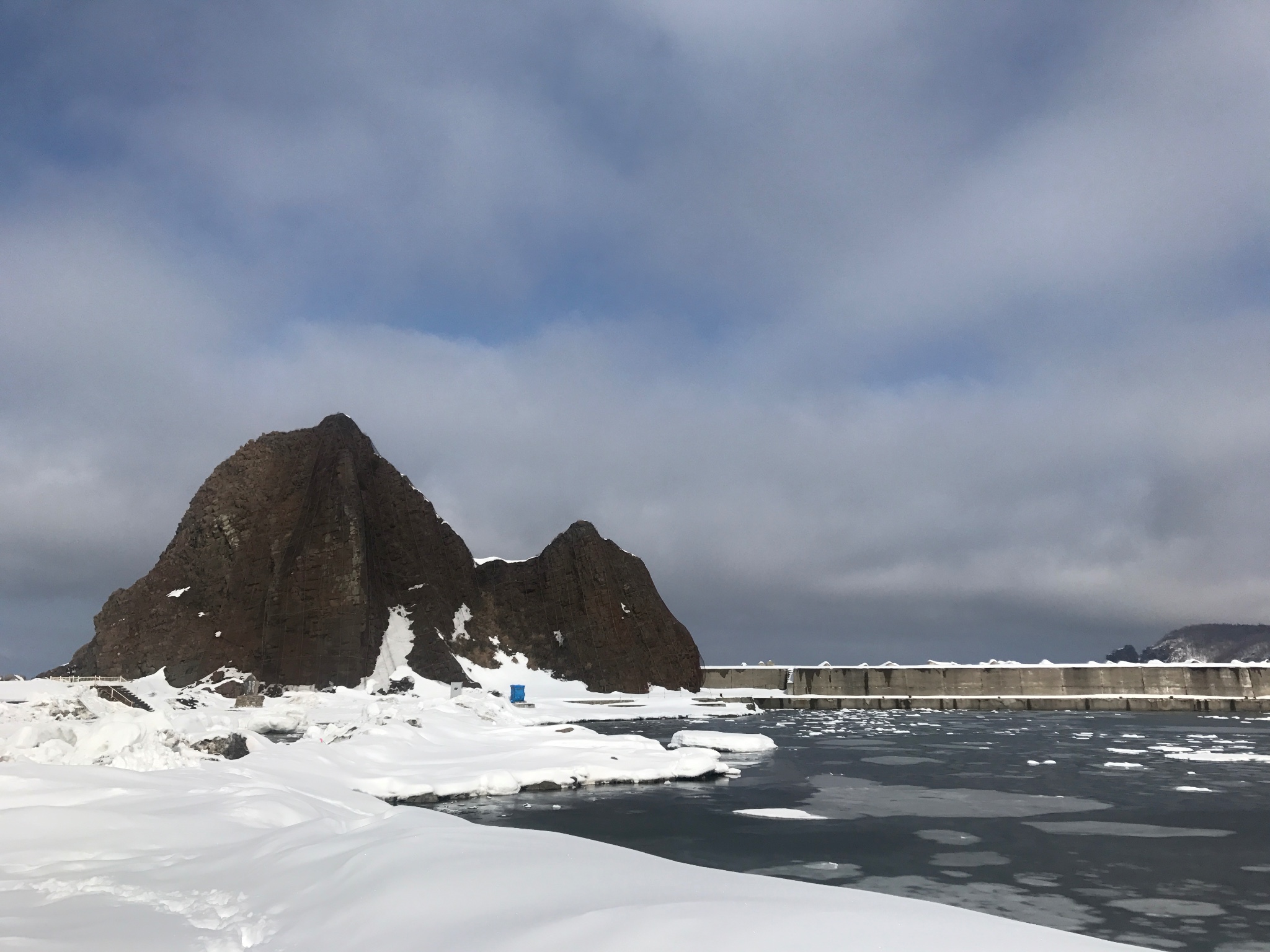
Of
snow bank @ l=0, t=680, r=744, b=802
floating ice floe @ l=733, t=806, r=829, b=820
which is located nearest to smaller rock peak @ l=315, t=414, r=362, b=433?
snow bank @ l=0, t=680, r=744, b=802

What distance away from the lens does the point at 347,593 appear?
64.4m

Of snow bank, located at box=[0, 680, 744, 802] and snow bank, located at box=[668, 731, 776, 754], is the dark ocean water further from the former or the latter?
snow bank, located at box=[668, 731, 776, 754]

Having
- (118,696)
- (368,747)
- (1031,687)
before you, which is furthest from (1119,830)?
(1031,687)

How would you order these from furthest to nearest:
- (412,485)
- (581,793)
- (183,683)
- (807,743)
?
(412,485) → (183,683) → (807,743) → (581,793)

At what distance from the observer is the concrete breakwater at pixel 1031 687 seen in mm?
66812

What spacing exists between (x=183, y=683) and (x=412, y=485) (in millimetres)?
26351

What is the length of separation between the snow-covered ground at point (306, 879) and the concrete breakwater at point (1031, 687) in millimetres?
63224

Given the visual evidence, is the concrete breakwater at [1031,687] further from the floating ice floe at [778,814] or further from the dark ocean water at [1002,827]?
the floating ice floe at [778,814]

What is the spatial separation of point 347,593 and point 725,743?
133ft

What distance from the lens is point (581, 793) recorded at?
2198 cm

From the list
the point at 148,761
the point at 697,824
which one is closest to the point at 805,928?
the point at 697,824

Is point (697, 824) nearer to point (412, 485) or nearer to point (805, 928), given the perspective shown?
point (805, 928)

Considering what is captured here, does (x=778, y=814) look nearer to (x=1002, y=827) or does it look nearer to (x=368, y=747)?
(x=1002, y=827)

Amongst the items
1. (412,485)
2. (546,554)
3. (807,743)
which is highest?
(412,485)
